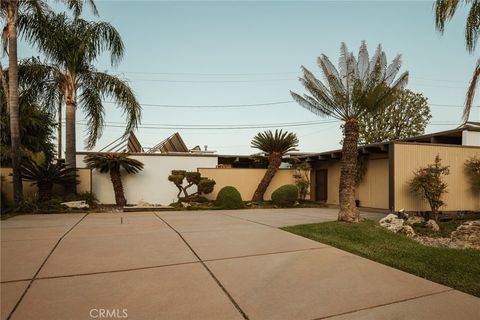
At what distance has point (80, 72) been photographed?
13.5m

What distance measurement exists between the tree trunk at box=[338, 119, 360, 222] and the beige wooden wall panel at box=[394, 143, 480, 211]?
351 centimetres

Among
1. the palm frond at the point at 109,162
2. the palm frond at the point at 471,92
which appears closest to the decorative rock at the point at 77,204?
the palm frond at the point at 109,162

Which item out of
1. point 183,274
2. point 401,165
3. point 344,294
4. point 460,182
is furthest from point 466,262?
point 460,182

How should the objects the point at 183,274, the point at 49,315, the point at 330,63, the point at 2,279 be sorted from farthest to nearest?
the point at 330,63, the point at 183,274, the point at 2,279, the point at 49,315

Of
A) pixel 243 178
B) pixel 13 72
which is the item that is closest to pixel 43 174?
pixel 13 72

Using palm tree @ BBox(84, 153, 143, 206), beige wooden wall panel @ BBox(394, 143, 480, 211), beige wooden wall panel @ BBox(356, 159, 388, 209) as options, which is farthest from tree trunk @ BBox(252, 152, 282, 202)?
palm tree @ BBox(84, 153, 143, 206)

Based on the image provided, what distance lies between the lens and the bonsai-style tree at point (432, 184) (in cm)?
1053

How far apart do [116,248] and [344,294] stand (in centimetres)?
395

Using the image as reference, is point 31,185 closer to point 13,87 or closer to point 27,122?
point 13,87

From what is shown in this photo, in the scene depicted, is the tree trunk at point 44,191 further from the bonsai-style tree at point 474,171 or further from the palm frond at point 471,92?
the bonsai-style tree at point 474,171

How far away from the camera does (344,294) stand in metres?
3.32

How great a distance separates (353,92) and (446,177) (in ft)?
20.8

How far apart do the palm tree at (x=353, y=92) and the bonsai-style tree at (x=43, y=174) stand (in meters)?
10.8

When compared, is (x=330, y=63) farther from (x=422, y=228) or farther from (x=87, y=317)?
(x=87, y=317)
